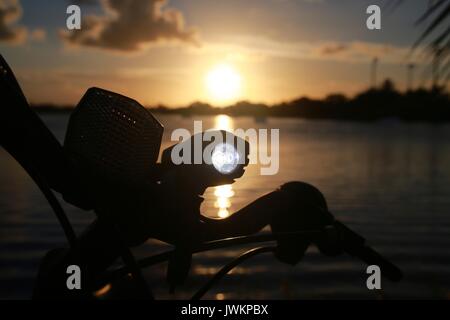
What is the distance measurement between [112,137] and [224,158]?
41 cm

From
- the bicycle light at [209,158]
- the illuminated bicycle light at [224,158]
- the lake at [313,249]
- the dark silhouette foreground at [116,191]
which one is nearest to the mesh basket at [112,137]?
the dark silhouette foreground at [116,191]

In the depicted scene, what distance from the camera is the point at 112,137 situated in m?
1.87

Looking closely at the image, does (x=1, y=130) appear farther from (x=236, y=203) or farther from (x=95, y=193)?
(x=236, y=203)

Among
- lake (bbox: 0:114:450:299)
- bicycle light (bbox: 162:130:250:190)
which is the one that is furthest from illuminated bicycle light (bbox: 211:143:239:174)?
lake (bbox: 0:114:450:299)

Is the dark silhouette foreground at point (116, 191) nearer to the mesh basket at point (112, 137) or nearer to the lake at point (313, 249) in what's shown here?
the mesh basket at point (112, 137)

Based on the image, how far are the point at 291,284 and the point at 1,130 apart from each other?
200 inches

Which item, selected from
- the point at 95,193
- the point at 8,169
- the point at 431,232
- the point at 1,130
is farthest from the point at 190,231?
the point at 8,169

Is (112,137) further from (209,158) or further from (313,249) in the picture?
(313,249)

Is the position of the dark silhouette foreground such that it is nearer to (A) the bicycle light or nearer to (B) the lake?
(A) the bicycle light

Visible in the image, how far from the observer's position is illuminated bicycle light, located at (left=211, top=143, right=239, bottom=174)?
6.43 feet

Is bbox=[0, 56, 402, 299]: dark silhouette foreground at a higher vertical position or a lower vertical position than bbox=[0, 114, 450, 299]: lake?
higher

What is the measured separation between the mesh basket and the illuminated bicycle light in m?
0.23

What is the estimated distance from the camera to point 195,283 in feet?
20.3

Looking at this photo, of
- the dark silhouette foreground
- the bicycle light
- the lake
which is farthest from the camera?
the lake
